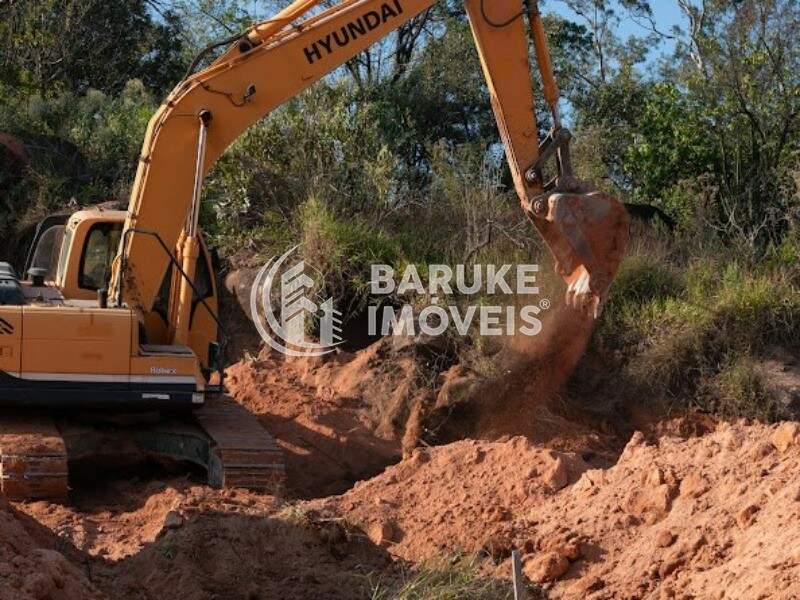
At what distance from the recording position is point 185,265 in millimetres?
10109

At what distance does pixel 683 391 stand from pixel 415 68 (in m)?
9.30

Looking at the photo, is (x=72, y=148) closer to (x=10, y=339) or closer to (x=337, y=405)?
(x=337, y=405)

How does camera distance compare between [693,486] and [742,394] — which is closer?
[693,486]

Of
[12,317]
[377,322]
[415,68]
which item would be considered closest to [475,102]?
[415,68]

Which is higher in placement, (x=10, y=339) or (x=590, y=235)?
(x=590, y=235)

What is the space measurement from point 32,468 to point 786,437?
528cm

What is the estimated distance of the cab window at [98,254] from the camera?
35.8ft

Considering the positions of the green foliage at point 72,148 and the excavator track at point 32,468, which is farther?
the green foliage at point 72,148

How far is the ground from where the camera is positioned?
652 cm

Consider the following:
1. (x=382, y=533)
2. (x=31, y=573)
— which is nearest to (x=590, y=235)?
(x=382, y=533)

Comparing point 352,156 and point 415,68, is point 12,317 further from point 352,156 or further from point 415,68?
point 415,68

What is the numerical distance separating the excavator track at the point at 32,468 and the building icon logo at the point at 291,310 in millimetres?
4886

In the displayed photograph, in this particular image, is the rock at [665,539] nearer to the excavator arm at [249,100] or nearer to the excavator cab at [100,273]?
the excavator arm at [249,100]
